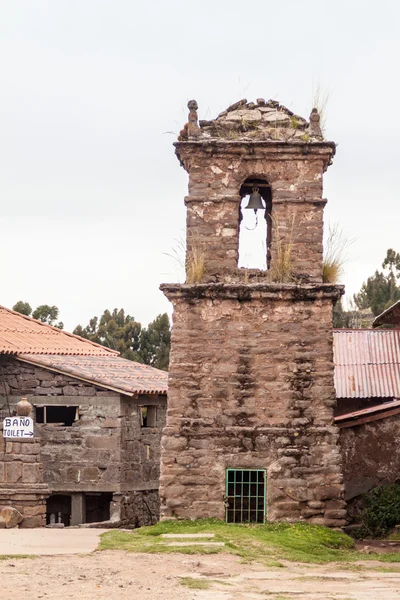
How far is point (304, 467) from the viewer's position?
16.9 metres

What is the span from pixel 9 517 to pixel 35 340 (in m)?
9.00

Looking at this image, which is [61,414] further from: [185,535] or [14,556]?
[14,556]

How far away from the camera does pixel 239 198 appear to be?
17.5m

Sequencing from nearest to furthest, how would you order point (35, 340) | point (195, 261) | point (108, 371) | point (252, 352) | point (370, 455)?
point (252, 352) → point (195, 261) → point (370, 455) → point (108, 371) → point (35, 340)

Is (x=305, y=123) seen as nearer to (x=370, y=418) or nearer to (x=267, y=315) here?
(x=267, y=315)

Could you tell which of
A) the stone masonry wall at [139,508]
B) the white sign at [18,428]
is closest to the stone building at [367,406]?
the stone masonry wall at [139,508]

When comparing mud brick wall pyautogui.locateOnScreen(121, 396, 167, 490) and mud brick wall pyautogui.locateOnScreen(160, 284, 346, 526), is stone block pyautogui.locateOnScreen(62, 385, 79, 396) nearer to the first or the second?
mud brick wall pyautogui.locateOnScreen(121, 396, 167, 490)

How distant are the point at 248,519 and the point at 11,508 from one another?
3.71 metres

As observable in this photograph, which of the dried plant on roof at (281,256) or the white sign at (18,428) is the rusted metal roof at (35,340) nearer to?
the white sign at (18,428)

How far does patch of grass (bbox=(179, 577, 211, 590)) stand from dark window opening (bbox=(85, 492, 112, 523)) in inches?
487

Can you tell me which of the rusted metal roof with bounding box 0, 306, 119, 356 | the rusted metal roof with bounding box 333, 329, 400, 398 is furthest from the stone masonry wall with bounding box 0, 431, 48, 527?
the rusted metal roof with bounding box 333, 329, 400, 398

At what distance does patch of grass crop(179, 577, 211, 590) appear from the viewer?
11.3 metres

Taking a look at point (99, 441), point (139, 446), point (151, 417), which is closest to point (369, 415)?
point (99, 441)

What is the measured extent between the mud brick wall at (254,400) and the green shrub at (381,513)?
77 cm
